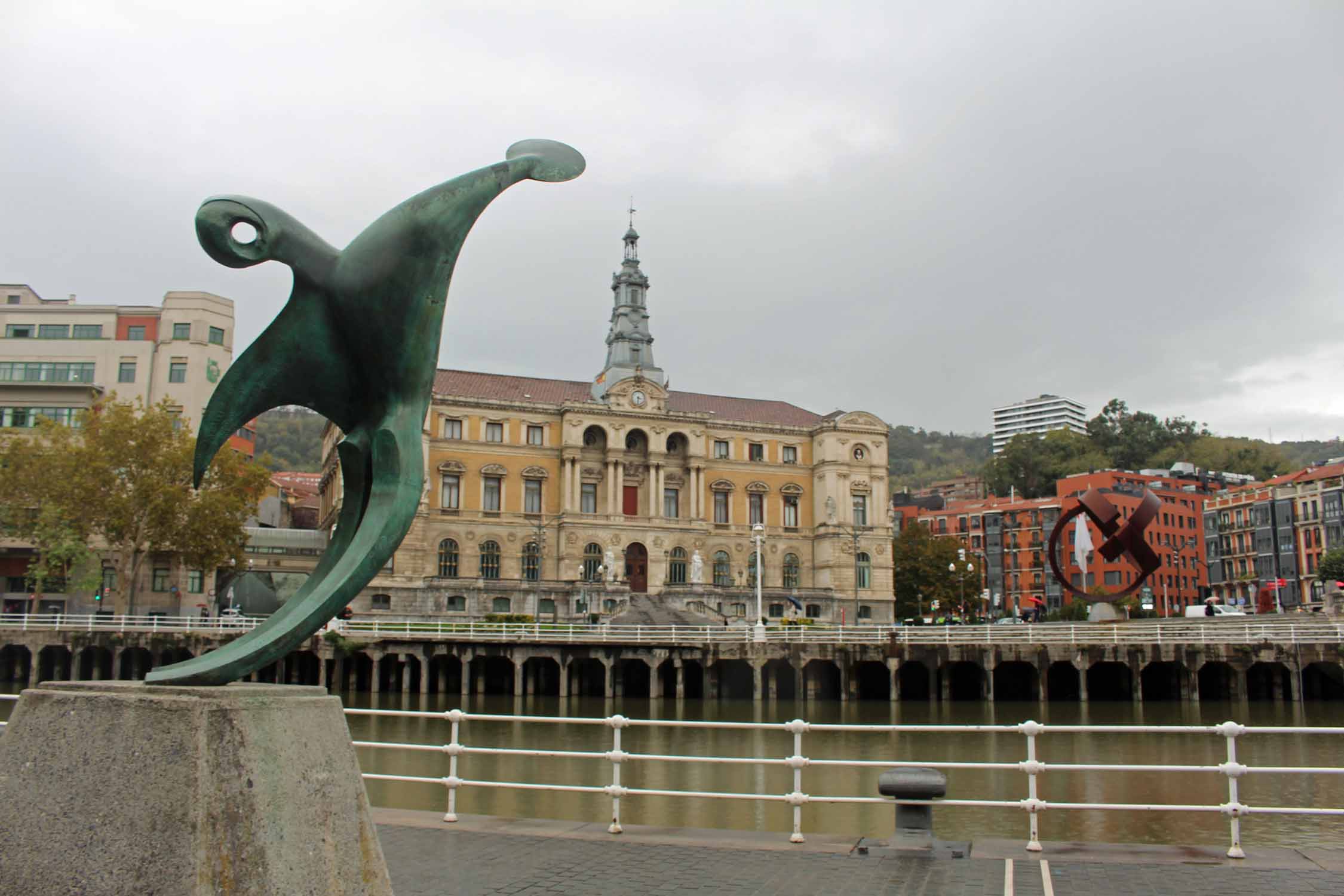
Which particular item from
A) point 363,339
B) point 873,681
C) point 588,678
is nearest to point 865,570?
point 873,681

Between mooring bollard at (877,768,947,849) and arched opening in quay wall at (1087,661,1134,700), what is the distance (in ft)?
111

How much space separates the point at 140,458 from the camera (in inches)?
1801

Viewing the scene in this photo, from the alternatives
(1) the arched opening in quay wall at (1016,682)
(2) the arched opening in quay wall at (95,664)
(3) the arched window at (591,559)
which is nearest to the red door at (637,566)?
(3) the arched window at (591,559)

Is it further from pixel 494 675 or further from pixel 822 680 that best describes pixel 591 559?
pixel 822 680

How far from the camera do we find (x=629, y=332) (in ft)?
236

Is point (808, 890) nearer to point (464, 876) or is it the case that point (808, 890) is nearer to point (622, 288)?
point (464, 876)

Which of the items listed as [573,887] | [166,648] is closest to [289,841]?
[573,887]

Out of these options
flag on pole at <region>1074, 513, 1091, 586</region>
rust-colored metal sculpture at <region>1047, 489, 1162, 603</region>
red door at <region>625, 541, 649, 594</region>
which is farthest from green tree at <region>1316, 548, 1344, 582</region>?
red door at <region>625, 541, 649, 594</region>

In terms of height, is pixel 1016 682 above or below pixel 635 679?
above

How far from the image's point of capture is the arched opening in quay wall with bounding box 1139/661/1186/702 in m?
39.5

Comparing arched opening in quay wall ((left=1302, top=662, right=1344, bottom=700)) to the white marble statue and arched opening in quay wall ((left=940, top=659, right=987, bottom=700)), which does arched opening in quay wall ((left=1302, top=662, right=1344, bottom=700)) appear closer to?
arched opening in quay wall ((left=940, top=659, right=987, bottom=700))

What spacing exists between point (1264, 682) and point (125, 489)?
45303 mm

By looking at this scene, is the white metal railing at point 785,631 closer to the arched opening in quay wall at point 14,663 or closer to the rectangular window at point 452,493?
the arched opening in quay wall at point 14,663

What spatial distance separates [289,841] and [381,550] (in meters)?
1.94
